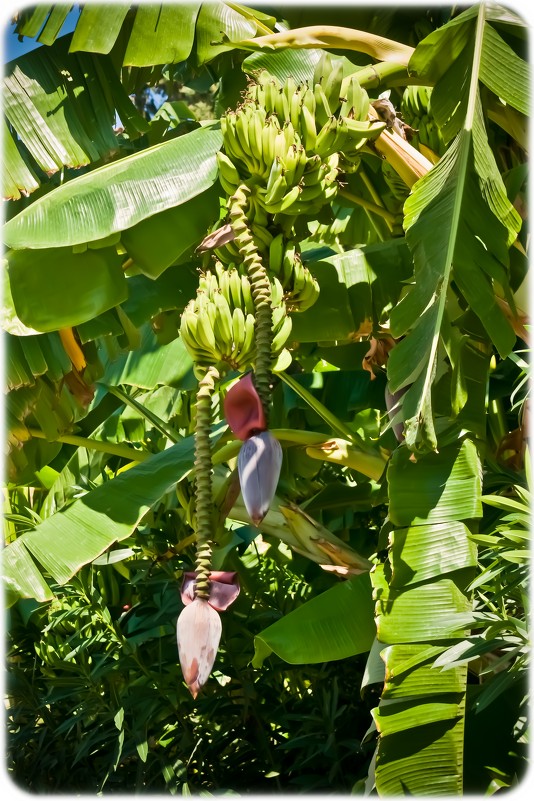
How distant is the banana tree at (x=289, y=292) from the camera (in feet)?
3.66

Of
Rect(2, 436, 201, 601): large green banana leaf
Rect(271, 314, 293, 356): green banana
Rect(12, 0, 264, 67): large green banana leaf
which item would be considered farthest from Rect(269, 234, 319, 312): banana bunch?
Rect(12, 0, 264, 67): large green banana leaf

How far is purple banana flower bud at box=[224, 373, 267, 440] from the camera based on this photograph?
0.98m

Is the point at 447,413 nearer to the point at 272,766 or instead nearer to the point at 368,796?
the point at 368,796

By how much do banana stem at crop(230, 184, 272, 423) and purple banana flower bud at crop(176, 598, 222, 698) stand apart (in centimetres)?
23

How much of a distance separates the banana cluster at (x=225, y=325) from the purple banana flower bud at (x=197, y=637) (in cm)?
32

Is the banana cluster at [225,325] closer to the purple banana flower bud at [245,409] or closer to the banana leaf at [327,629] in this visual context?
the purple banana flower bud at [245,409]

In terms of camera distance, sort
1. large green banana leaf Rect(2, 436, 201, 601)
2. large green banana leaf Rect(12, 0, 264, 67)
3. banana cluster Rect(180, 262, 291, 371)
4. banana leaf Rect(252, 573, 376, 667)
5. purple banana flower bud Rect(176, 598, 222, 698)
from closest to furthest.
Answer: purple banana flower bud Rect(176, 598, 222, 698) < banana cluster Rect(180, 262, 291, 371) < banana leaf Rect(252, 573, 376, 667) < large green banana leaf Rect(2, 436, 201, 601) < large green banana leaf Rect(12, 0, 264, 67)

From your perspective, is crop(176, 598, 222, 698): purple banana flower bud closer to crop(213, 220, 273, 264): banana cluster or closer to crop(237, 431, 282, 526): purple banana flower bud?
crop(237, 431, 282, 526): purple banana flower bud

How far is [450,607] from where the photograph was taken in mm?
1179

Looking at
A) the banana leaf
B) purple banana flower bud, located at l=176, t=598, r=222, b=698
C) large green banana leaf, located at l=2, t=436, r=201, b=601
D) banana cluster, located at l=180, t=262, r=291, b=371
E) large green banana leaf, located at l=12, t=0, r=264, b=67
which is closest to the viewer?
purple banana flower bud, located at l=176, t=598, r=222, b=698

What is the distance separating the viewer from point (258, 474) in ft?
3.23

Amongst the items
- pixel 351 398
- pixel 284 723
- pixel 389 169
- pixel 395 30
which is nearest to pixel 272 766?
pixel 284 723

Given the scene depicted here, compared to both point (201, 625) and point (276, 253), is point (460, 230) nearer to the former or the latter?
point (276, 253)

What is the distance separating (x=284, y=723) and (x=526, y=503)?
957 mm
